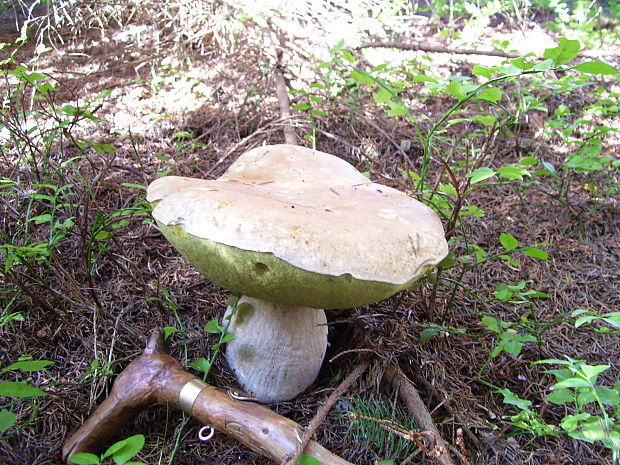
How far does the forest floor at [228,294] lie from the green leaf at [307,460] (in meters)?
0.26

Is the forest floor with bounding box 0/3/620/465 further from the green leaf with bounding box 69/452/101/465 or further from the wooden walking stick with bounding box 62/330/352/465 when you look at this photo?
the green leaf with bounding box 69/452/101/465

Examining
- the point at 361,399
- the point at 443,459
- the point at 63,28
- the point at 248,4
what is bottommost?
the point at 361,399

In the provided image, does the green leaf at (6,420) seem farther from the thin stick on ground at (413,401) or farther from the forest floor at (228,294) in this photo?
the thin stick on ground at (413,401)

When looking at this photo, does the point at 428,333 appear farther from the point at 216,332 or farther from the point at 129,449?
the point at 129,449

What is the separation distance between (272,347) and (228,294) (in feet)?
1.54

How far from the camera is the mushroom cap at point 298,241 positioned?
1.15 metres

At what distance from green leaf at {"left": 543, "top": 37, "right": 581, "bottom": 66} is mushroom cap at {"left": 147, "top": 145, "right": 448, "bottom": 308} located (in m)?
0.66

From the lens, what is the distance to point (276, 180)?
1.73m

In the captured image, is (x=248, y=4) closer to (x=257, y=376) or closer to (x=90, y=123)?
(x=90, y=123)

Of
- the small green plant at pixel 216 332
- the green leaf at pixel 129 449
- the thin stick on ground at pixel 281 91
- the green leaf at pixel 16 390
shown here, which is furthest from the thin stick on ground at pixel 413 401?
the thin stick on ground at pixel 281 91

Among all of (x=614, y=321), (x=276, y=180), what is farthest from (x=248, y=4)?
(x=614, y=321)

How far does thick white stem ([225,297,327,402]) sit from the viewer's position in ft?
5.38

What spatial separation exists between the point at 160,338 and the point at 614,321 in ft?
4.91

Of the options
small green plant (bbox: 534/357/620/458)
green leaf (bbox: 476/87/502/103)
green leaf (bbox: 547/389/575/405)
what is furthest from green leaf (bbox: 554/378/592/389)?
green leaf (bbox: 476/87/502/103)
